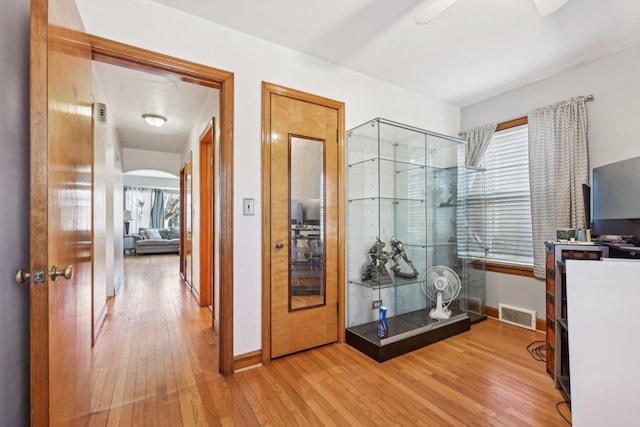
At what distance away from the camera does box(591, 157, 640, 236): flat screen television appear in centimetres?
179

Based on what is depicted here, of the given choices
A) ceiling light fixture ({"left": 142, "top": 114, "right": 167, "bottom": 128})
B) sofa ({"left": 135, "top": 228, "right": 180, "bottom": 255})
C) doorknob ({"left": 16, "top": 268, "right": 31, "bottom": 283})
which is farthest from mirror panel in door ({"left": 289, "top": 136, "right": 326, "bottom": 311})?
sofa ({"left": 135, "top": 228, "right": 180, "bottom": 255})

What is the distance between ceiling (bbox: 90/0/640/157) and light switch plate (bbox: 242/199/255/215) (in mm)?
1297

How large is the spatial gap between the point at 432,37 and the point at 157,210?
37.8 feet

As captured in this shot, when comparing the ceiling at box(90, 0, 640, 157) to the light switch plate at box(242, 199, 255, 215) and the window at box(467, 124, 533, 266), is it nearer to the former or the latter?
the window at box(467, 124, 533, 266)

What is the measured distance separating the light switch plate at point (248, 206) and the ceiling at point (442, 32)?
4.25ft

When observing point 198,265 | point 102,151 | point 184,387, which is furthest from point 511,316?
point 102,151

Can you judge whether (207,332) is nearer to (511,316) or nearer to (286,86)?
(286,86)

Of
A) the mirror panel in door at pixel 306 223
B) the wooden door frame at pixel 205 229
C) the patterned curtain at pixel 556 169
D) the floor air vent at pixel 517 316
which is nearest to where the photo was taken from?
the mirror panel in door at pixel 306 223

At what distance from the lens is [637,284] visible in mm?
1267

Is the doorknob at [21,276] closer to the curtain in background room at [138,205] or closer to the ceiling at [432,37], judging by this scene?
the ceiling at [432,37]

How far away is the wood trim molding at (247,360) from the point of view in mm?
2148

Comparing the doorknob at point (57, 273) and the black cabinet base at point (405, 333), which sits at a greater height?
the doorknob at point (57, 273)

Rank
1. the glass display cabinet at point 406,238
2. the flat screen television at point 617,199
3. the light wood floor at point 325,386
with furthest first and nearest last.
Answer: the glass display cabinet at point 406,238, the flat screen television at point 617,199, the light wood floor at point 325,386

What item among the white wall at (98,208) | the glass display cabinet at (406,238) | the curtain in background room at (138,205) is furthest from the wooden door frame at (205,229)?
the curtain in background room at (138,205)
